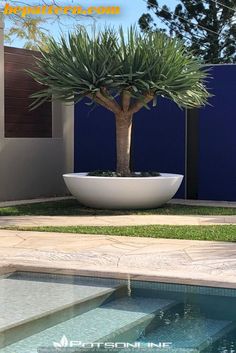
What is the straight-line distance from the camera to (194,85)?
1419 cm

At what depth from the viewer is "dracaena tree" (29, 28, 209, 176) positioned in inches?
533

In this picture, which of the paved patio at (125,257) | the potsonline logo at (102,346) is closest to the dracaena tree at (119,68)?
the paved patio at (125,257)

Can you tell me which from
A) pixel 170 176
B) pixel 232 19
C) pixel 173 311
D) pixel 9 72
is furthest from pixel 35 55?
pixel 232 19

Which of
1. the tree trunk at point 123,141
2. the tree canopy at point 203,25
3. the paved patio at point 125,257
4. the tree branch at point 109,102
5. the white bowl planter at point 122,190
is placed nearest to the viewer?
the paved patio at point 125,257

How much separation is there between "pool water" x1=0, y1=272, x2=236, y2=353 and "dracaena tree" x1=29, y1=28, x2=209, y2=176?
6.88 meters

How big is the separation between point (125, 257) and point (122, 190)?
17.0 ft

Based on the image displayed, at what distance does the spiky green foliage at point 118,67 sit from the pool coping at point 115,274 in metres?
6.33

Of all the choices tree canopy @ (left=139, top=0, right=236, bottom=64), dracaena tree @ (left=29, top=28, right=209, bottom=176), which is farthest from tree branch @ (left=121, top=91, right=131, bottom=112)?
tree canopy @ (left=139, top=0, right=236, bottom=64)

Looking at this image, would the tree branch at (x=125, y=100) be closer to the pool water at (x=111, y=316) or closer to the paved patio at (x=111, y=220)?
the paved patio at (x=111, y=220)

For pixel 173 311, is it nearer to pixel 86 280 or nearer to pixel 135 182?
pixel 86 280

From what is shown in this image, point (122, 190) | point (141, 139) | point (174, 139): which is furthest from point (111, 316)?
point (141, 139)

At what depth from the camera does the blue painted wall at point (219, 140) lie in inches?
646

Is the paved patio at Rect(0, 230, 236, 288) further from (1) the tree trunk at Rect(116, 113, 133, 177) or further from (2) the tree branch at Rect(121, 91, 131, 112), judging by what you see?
(2) the tree branch at Rect(121, 91, 131, 112)

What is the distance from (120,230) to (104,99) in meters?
4.12
